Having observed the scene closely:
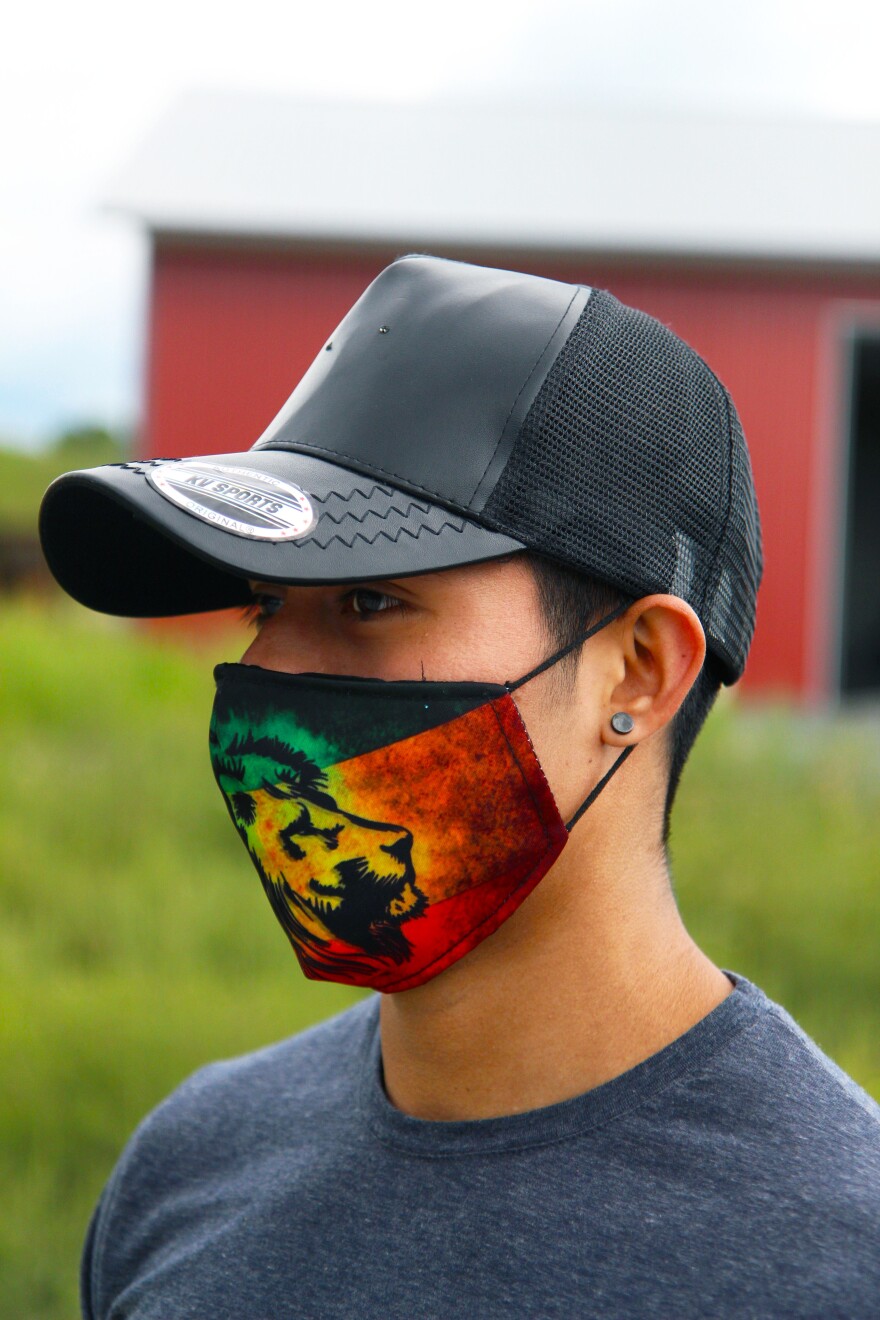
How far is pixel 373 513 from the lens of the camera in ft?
5.27

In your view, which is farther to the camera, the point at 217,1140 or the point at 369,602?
the point at 217,1140

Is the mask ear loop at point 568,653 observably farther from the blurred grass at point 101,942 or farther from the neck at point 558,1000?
the blurred grass at point 101,942

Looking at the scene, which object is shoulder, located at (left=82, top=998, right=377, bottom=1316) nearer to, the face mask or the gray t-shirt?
the gray t-shirt

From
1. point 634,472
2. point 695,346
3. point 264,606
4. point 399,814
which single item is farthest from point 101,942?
point 695,346

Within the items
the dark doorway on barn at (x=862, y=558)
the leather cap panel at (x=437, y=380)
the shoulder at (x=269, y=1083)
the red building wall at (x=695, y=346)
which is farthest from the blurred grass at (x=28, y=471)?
the leather cap panel at (x=437, y=380)

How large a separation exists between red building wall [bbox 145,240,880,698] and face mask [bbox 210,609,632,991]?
33.5ft

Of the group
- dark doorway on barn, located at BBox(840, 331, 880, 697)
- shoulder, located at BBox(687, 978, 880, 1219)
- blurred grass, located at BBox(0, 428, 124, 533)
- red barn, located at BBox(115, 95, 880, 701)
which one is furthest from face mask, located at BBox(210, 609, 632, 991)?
blurred grass, located at BBox(0, 428, 124, 533)

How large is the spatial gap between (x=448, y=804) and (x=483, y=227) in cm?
1057

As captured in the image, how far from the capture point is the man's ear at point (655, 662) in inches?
66.9

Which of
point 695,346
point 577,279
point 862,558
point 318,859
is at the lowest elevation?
point 862,558

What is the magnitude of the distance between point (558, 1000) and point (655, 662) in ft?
1.45

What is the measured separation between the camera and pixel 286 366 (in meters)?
11.8

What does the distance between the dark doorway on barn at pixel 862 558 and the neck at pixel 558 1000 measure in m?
15.7

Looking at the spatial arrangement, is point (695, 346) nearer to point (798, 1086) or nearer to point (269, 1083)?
point (269, 1083)
